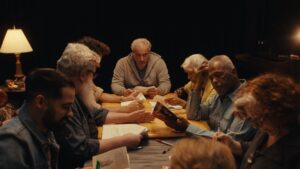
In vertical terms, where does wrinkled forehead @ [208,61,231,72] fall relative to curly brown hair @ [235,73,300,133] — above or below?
above

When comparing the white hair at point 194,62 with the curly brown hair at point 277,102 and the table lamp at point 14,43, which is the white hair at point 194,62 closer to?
the curly brown hair at point 277,102

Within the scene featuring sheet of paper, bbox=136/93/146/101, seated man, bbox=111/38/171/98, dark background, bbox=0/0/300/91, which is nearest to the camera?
sheet of paper, bbox=136/93/146/101

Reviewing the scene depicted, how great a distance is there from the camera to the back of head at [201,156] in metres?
1.10

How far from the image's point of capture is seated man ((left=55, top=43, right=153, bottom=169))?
2146 mm

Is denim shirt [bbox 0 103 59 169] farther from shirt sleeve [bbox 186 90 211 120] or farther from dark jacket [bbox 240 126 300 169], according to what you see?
shirt sleeve [bbox 186 90 211 120]

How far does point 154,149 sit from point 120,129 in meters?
0.41

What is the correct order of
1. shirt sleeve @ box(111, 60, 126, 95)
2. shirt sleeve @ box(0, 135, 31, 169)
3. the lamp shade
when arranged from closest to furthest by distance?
1. shirt sleeve @ box(0, 135, 31, 169)
2. shirt sleeve @ box(111, 60, 126, 95)
3. the lamp shade

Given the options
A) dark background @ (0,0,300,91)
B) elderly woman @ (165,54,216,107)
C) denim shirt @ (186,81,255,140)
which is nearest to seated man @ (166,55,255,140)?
denim shirt @ (186,81,255,140)

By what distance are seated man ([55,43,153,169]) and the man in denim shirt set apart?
0.36m

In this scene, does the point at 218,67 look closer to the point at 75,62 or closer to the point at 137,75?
the point at 75,62

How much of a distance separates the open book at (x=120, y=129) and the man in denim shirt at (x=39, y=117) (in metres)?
0.78

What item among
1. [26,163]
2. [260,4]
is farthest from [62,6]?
[26,163]

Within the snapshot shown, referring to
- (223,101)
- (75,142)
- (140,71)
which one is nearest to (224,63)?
(223,101)

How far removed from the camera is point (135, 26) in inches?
228
